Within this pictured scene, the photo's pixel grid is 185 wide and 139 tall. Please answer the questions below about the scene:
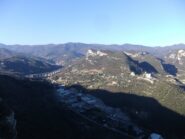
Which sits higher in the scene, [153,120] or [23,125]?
[23,125]

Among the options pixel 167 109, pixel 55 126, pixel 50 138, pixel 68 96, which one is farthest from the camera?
pixel 68 96

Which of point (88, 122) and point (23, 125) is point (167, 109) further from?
point (23, 125)

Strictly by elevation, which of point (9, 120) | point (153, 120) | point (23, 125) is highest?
→ point (9, 120)

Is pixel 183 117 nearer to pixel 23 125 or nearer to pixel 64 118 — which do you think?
pixel 64 118

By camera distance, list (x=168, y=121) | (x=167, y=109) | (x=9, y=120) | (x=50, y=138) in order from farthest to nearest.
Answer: (x=167, y=109)
(x=168, y=121)
(x=50, y=138)
(x=9, y=120)

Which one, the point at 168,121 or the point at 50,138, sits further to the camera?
the point at 168,121

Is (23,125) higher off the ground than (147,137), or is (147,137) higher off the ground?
(23,125)

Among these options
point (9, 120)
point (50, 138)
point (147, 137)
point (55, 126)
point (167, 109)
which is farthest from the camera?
point (167, 109)

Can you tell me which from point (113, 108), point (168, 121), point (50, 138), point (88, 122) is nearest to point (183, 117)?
point (168, 121)

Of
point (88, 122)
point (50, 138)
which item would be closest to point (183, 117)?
point (88, 122)
